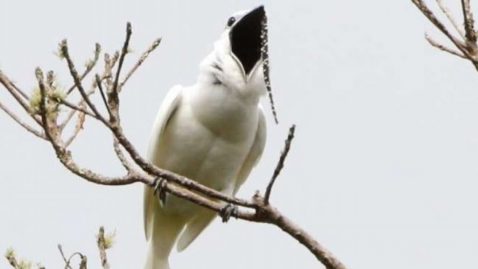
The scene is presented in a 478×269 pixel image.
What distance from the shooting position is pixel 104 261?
357 centimetres

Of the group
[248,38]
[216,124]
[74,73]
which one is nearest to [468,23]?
[74,73]

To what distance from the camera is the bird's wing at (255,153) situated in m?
5.48

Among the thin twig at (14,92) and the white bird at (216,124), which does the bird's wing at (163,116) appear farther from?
the thin twig at (14,92)

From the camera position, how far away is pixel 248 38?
4.75 meters

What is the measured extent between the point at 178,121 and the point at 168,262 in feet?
3.32

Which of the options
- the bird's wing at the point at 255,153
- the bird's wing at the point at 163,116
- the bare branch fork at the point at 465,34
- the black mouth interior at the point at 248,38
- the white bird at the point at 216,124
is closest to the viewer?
the bare branch fork at the point at 465,34

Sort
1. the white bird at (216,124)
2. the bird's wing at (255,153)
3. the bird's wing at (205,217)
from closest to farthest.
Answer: the white bird at (216,124) → the bird's wing at (255,153) → the bird's wing at (205,217)

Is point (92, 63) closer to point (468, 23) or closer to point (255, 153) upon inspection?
point (468, 23)

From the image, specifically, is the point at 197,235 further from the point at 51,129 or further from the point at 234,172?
the point at 51,129

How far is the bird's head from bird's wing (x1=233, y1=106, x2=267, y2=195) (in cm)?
47

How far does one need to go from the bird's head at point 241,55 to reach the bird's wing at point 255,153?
47cm

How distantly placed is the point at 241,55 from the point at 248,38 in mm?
105

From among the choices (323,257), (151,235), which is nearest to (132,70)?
(323,257)

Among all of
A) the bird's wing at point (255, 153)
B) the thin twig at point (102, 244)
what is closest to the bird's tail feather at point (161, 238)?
the bird's wing at point (255, 153)
